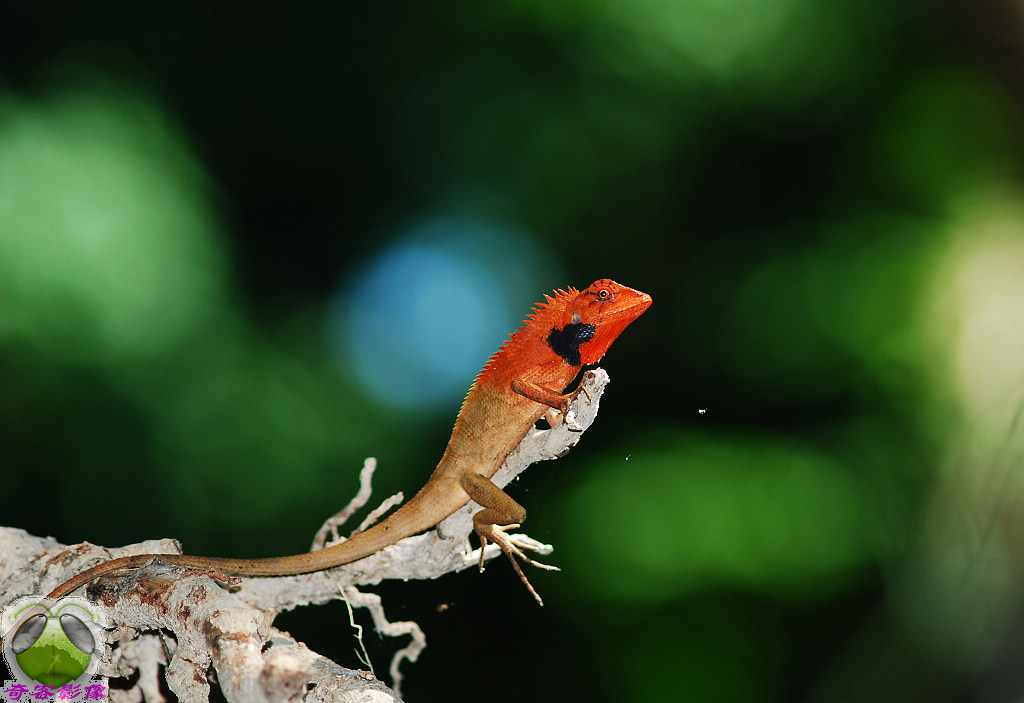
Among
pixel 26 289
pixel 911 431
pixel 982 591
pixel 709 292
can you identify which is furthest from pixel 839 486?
pixel 26 289

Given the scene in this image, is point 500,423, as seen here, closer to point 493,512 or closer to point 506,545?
point 493,512

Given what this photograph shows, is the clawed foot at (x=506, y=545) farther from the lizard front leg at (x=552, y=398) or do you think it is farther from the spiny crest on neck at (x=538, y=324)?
the spiny crest on neck at (x=538, y=324)

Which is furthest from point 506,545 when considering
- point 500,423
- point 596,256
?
point 596,256

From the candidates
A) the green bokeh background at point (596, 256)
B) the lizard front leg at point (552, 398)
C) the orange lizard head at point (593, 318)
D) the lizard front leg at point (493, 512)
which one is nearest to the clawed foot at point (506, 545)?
the lizard front leg at point (493, 512)

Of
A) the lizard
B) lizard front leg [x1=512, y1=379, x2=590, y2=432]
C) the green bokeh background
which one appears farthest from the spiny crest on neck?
the green bokeh background

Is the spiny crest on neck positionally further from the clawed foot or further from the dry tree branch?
the clawed foot

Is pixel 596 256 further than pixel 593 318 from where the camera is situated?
Yes
